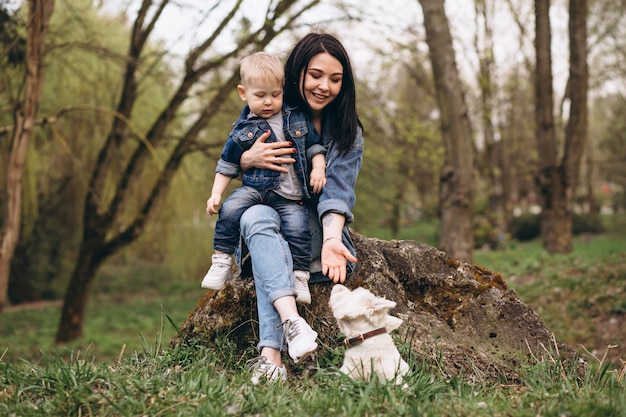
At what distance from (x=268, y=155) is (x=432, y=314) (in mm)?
A: 1282

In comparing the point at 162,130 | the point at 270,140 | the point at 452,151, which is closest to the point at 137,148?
the point at 162,130

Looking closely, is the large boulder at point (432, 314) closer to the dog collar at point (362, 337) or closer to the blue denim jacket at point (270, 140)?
the dog collar at point (362, 337)

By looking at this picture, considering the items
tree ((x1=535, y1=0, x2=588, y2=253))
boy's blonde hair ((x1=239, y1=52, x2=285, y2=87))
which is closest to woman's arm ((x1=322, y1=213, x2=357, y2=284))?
boy's blonde hair ((x1=239, y1=52, x2=285, y2=87))

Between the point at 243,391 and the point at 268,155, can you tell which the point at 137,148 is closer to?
the point at 268,155

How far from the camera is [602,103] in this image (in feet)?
80.9

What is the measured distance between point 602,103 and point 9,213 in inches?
952

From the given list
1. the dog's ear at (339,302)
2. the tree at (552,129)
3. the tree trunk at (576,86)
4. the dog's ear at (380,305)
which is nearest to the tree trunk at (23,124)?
the dog's ear at (339,302)

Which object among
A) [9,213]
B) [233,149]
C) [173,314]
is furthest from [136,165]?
[233,149]

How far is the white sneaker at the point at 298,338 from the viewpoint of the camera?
264cm

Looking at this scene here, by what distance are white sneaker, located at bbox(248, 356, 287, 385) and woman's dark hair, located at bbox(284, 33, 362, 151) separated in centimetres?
117

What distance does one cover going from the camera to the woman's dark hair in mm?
3168

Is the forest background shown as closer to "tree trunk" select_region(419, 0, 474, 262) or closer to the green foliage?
"tree trunk" select_region(419, 0, 474, 262)

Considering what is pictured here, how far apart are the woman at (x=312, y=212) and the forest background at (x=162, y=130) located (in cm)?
263

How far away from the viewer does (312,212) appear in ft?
10.5
